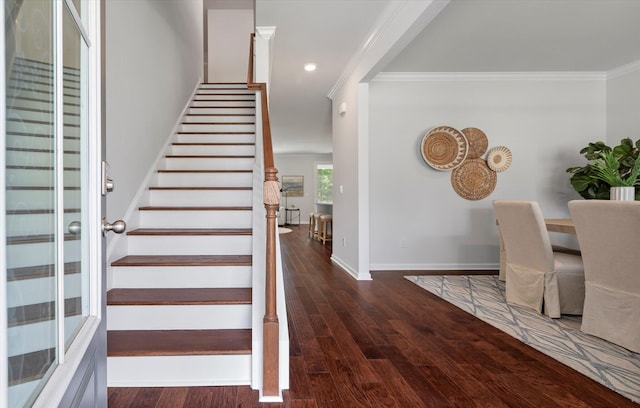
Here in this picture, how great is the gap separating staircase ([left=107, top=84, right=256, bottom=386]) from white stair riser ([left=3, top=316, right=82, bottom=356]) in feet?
3.99

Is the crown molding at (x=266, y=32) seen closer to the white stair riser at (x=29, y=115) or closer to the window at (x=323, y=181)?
the white stair riser at (x=29, y=115)

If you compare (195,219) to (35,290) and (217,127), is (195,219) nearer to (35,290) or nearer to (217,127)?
(217,127)

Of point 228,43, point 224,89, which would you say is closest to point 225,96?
point 224,89

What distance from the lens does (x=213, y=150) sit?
3.74 metres

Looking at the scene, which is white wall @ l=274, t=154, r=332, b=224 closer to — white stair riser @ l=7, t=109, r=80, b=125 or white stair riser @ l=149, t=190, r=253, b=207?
white stair riser @ l=149, t=190, r=253, b=207

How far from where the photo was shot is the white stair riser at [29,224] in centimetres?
45

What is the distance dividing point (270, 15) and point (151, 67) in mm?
1183

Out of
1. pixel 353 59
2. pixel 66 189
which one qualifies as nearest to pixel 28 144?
pixel 66 189

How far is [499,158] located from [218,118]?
3.63 meters

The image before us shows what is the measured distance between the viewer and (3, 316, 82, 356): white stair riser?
451 millimetres

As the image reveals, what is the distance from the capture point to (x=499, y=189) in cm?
452

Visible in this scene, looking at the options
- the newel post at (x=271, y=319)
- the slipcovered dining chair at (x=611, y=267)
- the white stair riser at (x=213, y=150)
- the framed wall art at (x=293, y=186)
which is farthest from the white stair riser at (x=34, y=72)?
the framed wall art at (x=293, y=186)

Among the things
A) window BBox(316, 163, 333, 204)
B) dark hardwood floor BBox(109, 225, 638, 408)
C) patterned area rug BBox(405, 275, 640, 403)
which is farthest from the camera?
window BBox(316, 163, 333, 204)

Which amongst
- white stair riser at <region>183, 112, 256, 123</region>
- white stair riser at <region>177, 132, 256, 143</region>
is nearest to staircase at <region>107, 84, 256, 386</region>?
white stair riser at <region>177, 132, 256, 143</region>
